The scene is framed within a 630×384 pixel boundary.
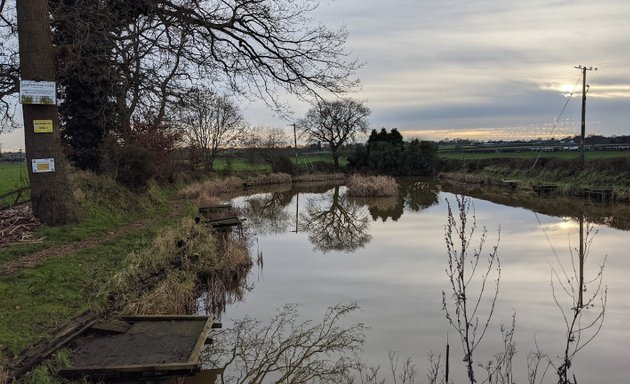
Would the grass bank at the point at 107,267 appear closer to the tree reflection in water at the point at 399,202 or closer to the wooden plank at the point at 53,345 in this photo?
the wooden plank at the point at 53,345

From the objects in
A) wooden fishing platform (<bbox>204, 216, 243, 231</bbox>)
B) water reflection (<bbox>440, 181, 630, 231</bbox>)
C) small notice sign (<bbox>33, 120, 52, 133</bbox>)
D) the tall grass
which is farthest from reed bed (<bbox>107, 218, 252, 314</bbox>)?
water reflection (<bbox>440, 181, 630, 231</bbox>)

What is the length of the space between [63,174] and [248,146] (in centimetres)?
4033

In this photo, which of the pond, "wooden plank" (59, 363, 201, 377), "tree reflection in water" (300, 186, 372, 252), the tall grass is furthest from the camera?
the tall grass

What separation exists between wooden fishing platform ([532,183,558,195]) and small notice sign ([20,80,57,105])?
31382mm

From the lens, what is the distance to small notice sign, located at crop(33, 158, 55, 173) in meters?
9.06

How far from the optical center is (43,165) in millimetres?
9109

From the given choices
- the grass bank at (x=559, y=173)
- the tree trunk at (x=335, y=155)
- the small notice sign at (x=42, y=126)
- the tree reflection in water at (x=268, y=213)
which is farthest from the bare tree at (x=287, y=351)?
the tree trunk at (x=335, y=155)

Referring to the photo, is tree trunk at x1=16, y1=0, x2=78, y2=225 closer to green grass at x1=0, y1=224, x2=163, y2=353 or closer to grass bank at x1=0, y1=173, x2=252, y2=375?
grass bank at x1=0, y1=173, x2=252, y2=375

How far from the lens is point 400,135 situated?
58344 mm

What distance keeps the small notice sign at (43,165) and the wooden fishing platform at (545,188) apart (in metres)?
31.2

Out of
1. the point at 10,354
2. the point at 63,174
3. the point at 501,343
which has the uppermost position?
the point at 63,174

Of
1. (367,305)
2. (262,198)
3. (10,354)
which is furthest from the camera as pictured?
Answer: (262,198)

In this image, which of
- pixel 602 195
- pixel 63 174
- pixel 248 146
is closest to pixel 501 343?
pixel 63 174

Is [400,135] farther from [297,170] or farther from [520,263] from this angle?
[520,263]
